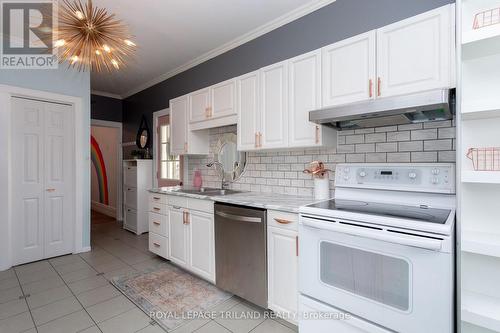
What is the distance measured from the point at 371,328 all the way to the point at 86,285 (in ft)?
8.82

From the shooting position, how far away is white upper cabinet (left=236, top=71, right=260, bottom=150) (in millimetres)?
2473

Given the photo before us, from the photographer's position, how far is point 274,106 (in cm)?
232

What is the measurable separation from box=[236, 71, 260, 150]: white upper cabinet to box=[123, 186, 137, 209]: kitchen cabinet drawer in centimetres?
283

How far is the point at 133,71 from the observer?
13.6ft

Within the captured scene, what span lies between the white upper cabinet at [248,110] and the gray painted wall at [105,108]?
399cm

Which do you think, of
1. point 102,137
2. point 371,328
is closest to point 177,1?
point 371,328

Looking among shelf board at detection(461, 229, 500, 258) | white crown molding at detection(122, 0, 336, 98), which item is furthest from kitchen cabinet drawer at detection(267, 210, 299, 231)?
white crown molding at detection(122, 0, 336, 98)

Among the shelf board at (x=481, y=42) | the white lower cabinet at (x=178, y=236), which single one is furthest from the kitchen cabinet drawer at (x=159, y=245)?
the shelf board at (x=481, y=42)

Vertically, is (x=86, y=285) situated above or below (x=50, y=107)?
below

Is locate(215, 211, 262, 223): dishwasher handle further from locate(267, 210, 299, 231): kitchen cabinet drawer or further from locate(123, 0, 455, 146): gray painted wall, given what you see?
locate(123, 0, 455, 146): gray painted wall

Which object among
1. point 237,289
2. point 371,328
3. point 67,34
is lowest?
point 237,289

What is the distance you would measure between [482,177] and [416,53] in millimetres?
883

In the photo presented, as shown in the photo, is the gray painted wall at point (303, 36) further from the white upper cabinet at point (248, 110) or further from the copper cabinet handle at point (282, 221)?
the copper cabinet handle at point (282, 221)

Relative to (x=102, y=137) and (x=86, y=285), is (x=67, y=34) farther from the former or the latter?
(x=102, y=137)
